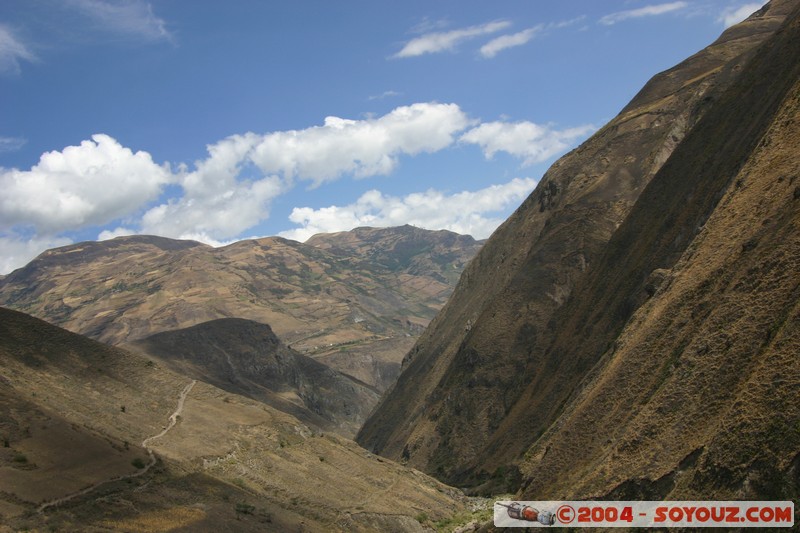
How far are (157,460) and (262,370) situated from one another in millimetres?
120364

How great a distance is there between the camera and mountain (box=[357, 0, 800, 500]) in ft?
95.1

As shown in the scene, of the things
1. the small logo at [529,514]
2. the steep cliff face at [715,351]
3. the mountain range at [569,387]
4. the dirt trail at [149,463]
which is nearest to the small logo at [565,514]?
the small logo at [529,514]

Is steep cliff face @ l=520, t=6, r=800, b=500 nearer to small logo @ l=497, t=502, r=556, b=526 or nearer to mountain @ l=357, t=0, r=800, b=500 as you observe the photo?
mountain @ l=357, t=0, r=800, b=500

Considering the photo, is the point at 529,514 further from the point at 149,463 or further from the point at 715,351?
the point at 149,463

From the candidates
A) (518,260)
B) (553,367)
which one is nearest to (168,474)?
(553,367)

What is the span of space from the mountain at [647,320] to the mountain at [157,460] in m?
14.1

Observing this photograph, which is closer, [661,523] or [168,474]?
[661,523]

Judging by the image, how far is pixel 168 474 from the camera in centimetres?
4397

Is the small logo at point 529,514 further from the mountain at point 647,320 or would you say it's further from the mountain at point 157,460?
the mountain at point 157,460

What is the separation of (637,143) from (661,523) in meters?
84.7

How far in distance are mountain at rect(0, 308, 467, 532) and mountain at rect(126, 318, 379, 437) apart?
229ft

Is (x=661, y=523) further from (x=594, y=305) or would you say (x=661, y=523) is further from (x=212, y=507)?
(x=594, y=305)

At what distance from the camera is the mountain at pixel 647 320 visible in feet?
95.1

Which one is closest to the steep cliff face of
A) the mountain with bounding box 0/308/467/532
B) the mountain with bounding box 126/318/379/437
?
the mountain with bounding box 0/308/467/532
